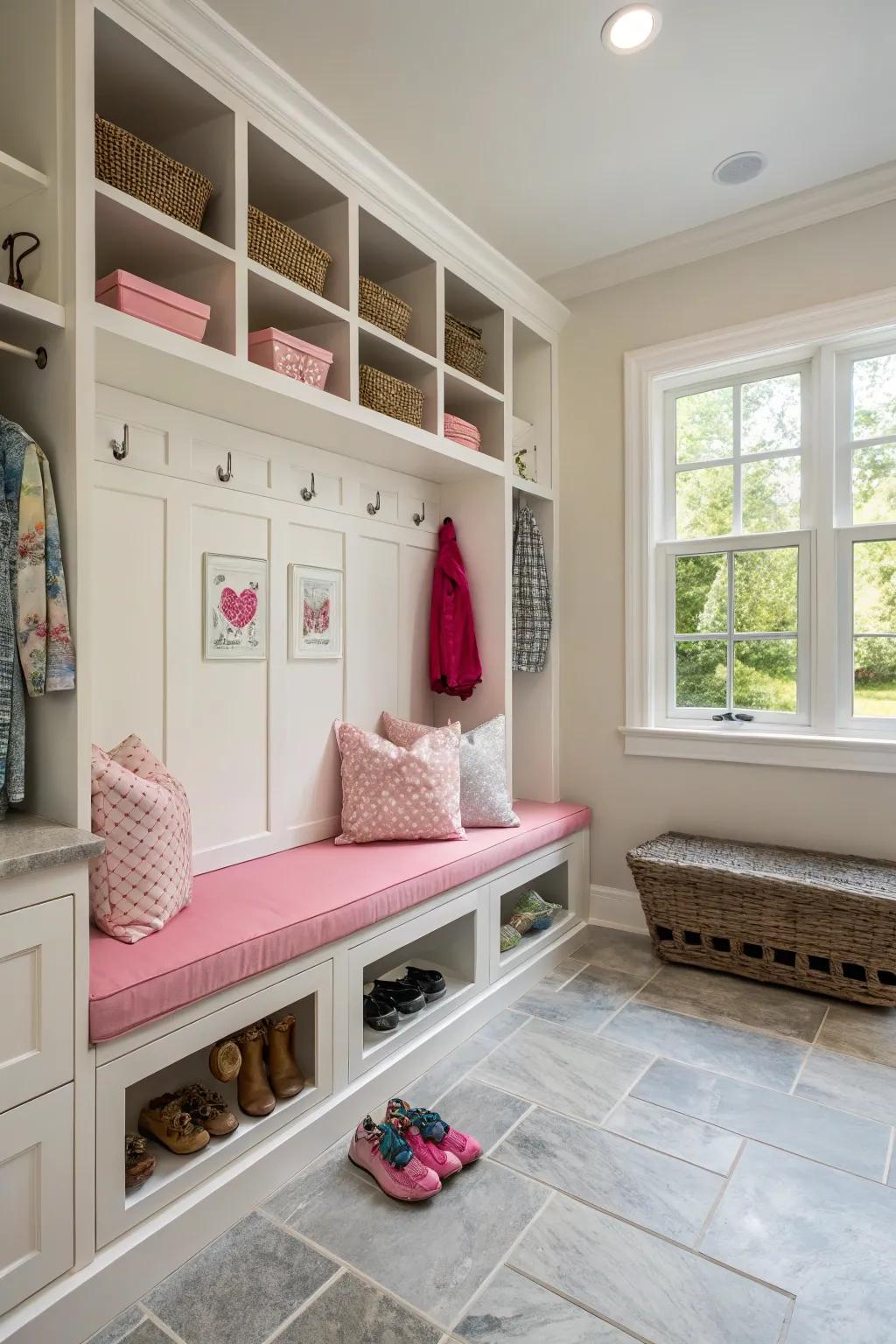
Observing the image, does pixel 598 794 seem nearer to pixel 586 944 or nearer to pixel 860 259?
pixel 586 944

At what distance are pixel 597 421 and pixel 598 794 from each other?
Answer: 5.22ft

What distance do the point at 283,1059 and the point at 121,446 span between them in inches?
62.4

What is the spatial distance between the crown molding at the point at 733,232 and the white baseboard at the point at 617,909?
2543mm

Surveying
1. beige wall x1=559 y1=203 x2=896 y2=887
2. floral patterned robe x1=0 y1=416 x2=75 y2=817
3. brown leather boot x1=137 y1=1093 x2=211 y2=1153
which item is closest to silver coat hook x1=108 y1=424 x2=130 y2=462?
floral patterned robe x1=0 y1=416 x2=75 y2=817

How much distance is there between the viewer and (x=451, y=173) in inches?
103

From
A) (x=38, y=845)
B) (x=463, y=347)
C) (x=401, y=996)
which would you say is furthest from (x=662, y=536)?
(x=38, y=845)

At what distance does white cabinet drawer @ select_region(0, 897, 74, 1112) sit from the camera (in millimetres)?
1322

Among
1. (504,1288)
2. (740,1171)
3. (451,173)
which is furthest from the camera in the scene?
(451,173)

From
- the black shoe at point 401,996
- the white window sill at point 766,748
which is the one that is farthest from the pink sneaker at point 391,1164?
the white window sill at point 766,748

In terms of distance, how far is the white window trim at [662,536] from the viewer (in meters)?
2.82

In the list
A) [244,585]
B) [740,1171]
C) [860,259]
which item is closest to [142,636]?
[244,585]

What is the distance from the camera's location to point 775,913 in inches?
105

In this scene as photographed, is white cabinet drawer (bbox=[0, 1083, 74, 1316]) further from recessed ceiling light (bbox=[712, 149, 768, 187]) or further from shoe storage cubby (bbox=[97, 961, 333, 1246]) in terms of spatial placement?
recessed ceiling light (bbox=[712, 149, 768, 187])

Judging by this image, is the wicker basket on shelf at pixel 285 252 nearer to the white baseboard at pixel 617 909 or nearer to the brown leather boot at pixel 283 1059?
the brown leather boot at pixel 283 1059
